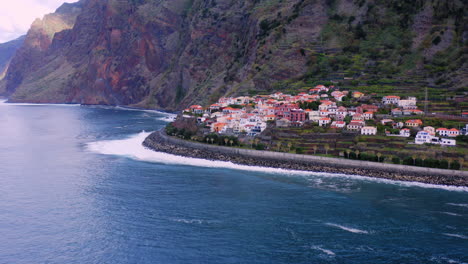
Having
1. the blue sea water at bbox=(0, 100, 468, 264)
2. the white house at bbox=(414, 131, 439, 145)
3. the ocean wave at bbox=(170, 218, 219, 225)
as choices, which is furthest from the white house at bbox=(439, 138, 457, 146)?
the ocean wave at bbox=(170, 218, 219, 225)

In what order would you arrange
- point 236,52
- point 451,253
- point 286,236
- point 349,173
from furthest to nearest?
1. point 236,52
2. point 349,173
3. point 286,236
4. point 451,253

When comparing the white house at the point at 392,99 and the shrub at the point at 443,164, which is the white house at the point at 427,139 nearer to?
the shrub at the point at 443,164

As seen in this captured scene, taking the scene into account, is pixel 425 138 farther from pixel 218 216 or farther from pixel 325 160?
pixel 218 216

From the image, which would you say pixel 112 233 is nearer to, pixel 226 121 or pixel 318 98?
pixel 226 121

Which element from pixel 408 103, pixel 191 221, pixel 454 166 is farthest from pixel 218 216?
pixel 408 103

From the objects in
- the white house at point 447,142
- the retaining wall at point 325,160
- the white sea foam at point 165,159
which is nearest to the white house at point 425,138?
the white house at point 447,142

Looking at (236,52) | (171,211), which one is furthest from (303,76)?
(171,211)
